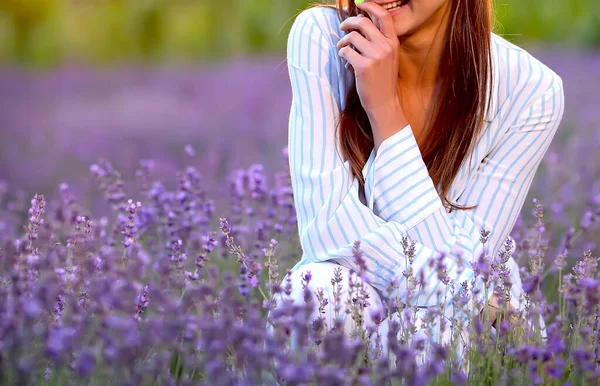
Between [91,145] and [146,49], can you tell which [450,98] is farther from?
[146,49]

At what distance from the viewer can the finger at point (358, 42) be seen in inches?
81.0

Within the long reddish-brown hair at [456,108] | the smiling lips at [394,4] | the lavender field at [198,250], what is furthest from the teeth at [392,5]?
the lavender field at [198,250]

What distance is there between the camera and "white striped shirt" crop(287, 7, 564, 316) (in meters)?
2.04

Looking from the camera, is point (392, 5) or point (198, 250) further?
point (198, 250)

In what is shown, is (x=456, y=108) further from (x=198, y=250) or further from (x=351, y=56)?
(x=198, y=250)

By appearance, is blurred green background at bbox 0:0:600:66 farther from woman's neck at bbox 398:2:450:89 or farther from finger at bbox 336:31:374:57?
finger at bbox 336:31:374:57

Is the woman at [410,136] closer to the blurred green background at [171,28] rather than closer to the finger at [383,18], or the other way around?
the finger at [383,18]

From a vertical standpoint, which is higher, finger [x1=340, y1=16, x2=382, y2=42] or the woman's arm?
finger [x1=340, y1=16, x2=382, y2=42]

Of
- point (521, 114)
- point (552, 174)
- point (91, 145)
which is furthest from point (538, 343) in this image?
point (91, 145)

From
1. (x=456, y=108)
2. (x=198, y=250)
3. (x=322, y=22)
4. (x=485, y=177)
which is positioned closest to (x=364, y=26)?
(x=322, y=22)

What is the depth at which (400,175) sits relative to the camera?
6.81 ft

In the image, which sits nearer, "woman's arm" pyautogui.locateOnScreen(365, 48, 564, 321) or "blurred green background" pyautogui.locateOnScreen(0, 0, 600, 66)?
"woman's arm" pyautogui.locateOnScreen(365, 48, 564, 321)

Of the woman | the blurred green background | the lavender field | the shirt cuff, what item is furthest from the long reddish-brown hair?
the blurred green background

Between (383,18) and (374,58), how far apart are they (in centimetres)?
11
